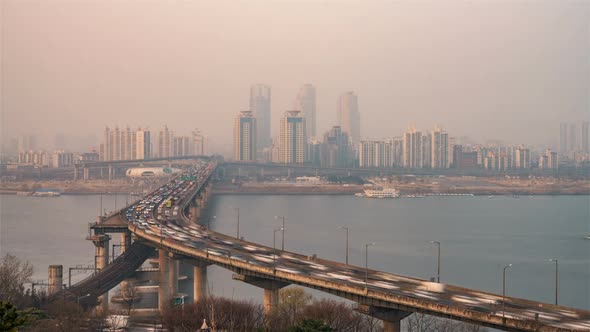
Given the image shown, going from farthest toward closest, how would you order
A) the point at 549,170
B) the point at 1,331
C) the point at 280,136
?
the point at 280,136 → the point at 549,170 → the point at 1,331

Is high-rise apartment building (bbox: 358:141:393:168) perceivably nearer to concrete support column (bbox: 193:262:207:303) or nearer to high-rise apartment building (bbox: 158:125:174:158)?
high-rise apartment building (bbox: 158:125:174:158)

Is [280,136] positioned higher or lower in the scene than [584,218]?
higher

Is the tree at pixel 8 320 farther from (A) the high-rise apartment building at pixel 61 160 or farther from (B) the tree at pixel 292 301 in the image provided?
(A) the high-rise apartment building at pixel 61 160

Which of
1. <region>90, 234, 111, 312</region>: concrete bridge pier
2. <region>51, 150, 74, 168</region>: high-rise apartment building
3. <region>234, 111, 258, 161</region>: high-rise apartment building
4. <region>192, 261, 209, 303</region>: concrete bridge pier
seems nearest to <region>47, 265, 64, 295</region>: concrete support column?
<region>192, 261, 209, 303</region>: concrete bridge pier

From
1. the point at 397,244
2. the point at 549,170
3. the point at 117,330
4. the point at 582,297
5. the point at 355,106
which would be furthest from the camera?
the point at 355,106

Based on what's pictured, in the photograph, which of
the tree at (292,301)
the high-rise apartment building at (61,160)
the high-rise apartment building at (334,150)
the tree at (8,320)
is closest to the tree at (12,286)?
the tree at (292,301)

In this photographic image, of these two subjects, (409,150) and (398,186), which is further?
(409,150)

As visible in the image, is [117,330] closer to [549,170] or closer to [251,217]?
[251,217]

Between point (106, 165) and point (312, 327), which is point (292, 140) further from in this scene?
point (312, 327)

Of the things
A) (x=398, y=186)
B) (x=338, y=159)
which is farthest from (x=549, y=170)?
(x=398, y=186)
